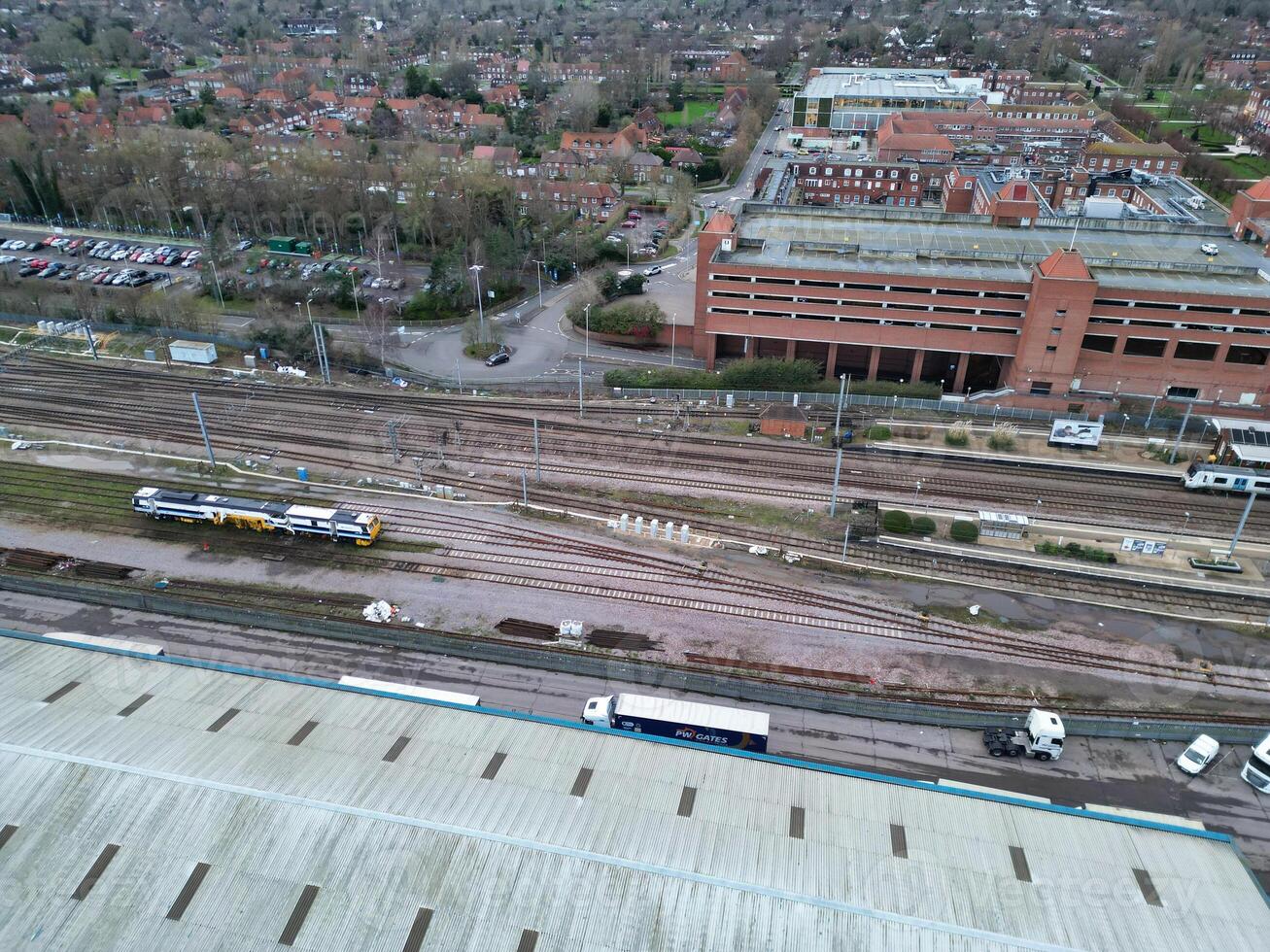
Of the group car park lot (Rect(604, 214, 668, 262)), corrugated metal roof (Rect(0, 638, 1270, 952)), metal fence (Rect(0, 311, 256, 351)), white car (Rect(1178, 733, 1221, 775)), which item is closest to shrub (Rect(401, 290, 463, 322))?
metal fence (Rect(0, 311, 256, 351))

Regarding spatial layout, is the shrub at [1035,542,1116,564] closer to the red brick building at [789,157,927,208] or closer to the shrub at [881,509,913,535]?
the shrub at [881,509,913,535]

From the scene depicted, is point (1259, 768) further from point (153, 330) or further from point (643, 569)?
point (153, 330)

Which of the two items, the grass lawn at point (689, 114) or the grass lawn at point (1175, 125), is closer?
the grass lawn at point (1175, 125)

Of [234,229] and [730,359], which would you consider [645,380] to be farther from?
[234,229]

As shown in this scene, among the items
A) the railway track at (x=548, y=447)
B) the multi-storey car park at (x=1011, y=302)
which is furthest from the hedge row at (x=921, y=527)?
the multi-storey car park at (x=1011, y=302)

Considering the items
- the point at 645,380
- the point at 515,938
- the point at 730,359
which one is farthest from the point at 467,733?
the point at 730,359

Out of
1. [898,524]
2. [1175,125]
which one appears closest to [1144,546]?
[898,524]

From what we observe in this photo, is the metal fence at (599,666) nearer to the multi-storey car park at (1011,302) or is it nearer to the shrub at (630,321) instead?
the multi-storey car park at (1011,302)
